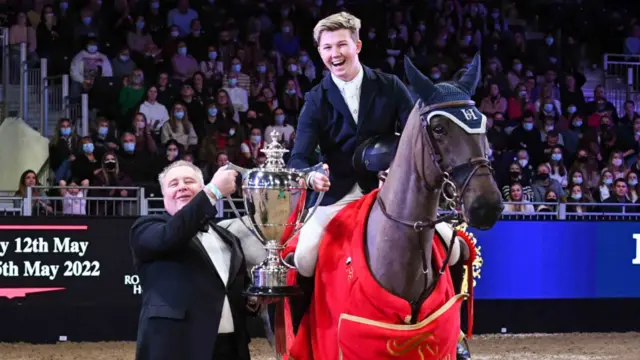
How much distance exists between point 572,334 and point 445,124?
26.1 feet

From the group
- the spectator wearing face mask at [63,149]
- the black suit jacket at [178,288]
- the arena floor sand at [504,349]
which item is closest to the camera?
the black suit jacket at [178,288]

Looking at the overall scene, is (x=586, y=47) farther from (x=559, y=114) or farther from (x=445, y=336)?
(x=445, y=336)

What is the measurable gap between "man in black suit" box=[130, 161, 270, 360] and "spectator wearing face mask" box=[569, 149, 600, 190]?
957 cm

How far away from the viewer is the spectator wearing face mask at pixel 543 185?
12484mm

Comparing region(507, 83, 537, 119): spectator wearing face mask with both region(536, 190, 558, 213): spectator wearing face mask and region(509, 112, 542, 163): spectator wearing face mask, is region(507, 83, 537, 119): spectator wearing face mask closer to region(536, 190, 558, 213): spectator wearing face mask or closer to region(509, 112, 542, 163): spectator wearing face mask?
region(509, 112, 542, 163): spectator wearing face mask

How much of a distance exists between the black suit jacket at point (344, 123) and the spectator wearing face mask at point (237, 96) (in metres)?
8.66

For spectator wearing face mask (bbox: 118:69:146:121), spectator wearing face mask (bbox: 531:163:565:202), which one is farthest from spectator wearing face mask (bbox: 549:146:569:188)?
spectator wearing face mask (bbox: 118:69:146:121)

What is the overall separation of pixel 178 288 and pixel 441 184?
4.22 ft

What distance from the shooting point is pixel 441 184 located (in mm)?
4039

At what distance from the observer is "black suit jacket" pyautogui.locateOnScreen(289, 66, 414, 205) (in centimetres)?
492

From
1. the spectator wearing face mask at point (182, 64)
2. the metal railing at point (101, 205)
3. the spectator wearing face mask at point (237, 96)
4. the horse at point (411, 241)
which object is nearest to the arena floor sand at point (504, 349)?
the metal railing at point (101, 205)

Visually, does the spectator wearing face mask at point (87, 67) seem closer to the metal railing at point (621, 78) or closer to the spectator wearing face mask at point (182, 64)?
the spectator wearing face mask at point (182, 64)

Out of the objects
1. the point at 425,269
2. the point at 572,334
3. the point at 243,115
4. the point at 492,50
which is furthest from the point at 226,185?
the point at 492,50

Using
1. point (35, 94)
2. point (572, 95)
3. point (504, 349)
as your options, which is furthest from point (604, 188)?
→ point (35, 94)
